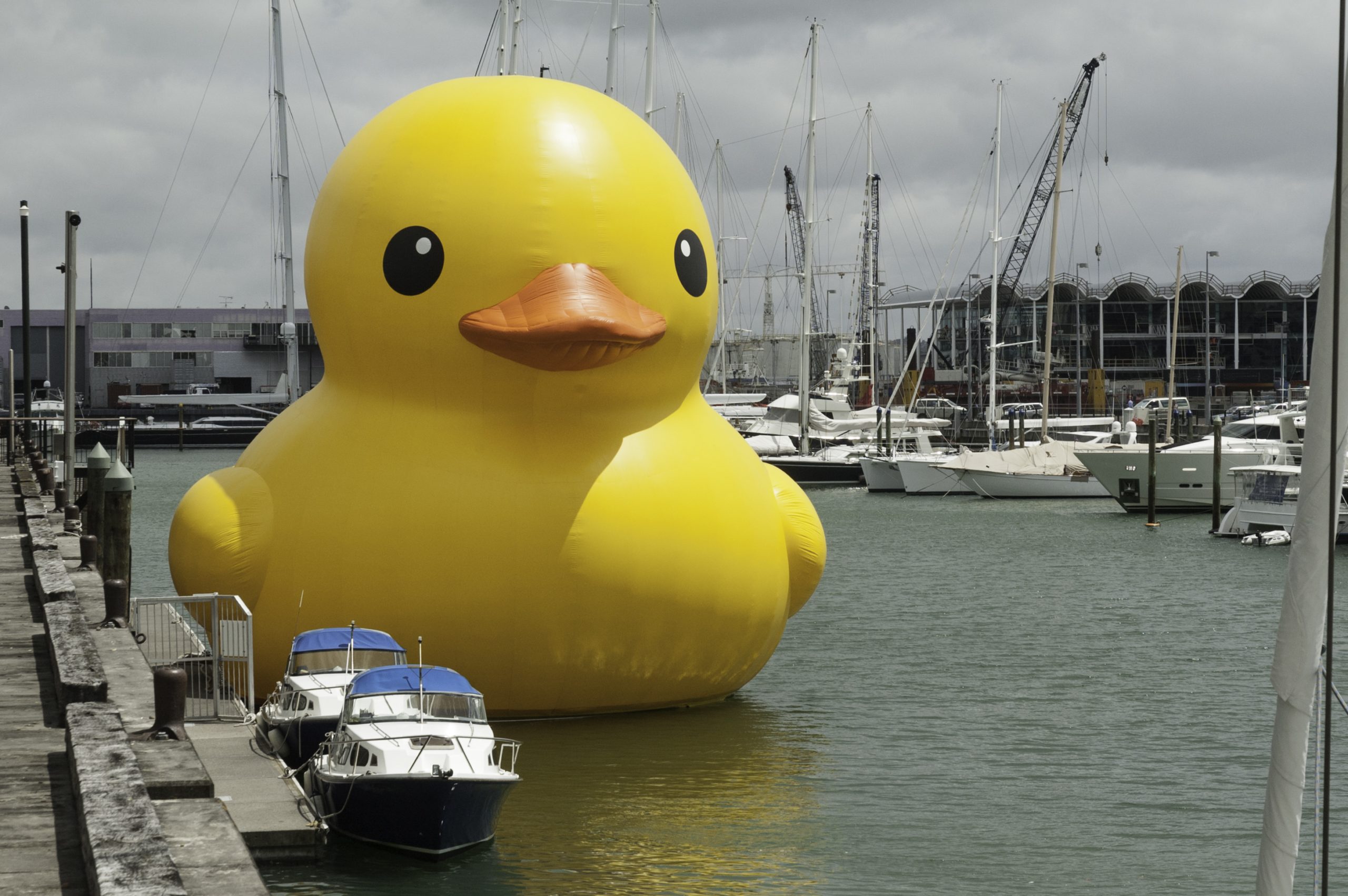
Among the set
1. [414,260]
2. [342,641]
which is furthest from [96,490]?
[342,641]

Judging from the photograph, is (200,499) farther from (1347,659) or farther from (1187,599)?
(1187,599)

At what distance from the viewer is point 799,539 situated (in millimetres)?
14469

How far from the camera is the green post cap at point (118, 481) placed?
688 inches

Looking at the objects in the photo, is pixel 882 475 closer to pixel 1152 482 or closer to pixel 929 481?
pixel 929 481

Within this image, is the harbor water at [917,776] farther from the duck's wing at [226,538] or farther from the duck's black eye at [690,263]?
the duck's black eye at [690,263]

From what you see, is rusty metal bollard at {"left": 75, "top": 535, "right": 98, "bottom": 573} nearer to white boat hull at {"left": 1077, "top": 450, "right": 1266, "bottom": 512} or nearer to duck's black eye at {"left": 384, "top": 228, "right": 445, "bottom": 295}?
duck's black eye at {"left": 384, "top": 228, "right": 445, "bottom": 295}

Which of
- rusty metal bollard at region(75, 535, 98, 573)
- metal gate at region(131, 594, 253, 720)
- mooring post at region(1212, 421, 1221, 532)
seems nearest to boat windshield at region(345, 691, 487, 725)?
metal gate at region(131, 594, 253, 720)

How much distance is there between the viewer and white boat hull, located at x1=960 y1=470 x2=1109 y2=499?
54.7m

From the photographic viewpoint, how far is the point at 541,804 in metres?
12.2

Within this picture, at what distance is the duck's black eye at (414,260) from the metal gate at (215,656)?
2874 mm

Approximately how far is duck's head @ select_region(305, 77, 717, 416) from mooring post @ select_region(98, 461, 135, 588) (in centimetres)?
510

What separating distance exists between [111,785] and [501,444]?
564 centimetres

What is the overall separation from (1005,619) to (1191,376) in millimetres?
92692

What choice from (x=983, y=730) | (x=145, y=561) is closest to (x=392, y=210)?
(x=983, y=730)
